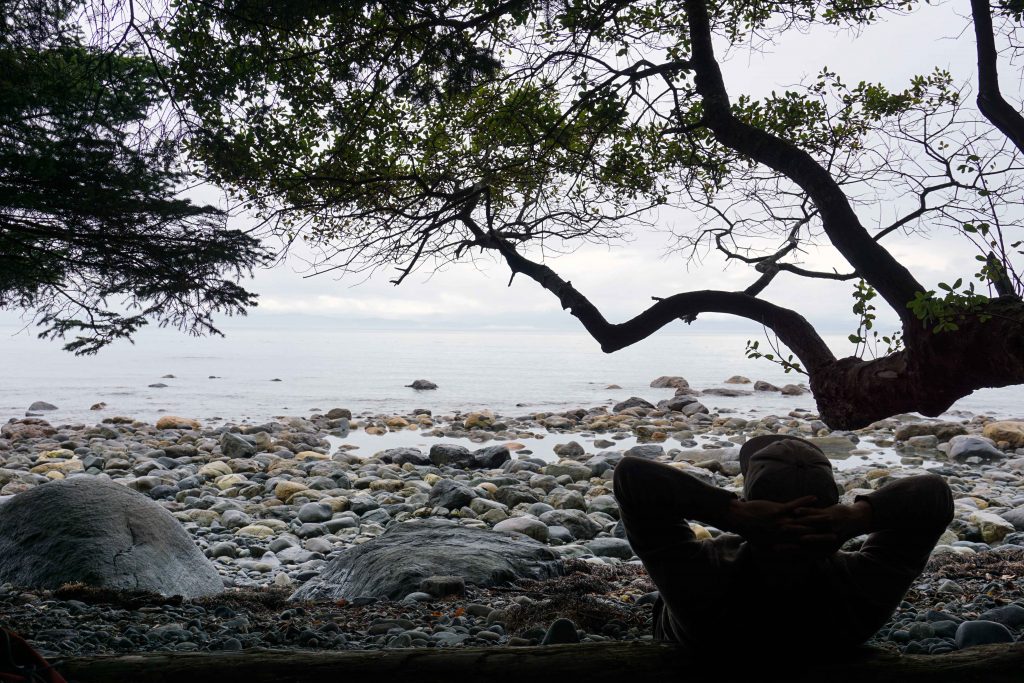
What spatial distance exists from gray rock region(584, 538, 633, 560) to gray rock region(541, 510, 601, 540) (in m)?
0.41

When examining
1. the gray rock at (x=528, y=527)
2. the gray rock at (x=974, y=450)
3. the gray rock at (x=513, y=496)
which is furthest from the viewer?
the gray rock at (x=974, y=450)

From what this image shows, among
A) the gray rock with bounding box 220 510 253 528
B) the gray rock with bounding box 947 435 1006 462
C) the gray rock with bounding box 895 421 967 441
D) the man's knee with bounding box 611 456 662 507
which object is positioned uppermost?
the man's knee with bounding box 611 456 662 507

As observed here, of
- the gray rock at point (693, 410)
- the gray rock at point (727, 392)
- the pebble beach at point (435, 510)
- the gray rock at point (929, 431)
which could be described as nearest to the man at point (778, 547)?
the pebble beach at point (435, 510)

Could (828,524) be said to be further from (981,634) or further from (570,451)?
(570,451)

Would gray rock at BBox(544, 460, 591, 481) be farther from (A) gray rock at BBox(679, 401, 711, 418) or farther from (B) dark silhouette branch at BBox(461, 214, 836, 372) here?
(A) gray rock at BBox(679, 401, 711, 418)

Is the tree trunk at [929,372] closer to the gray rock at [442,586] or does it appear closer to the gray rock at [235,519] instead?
the gray rock at [442,586]

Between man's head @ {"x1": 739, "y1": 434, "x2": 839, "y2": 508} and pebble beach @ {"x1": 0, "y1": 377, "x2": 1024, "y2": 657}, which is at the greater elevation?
man's head @ {"x1": 739, "y1": 434, "x2": 839, "y2": 508}

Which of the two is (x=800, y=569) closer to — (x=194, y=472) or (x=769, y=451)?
(x=769, y=451)

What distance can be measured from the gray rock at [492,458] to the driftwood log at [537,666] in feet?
26.6

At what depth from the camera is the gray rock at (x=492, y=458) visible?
34.6ft

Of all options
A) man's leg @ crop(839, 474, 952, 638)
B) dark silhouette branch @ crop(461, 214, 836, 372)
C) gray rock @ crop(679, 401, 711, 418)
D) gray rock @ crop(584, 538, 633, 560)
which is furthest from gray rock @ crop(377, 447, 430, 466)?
man's leg @ crop(839, 474, 952, 638)

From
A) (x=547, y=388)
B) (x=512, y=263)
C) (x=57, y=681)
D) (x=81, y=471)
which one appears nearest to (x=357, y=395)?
(x=547, y=388)

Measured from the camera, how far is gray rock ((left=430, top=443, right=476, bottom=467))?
10594mm

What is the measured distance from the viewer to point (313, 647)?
3721 mm
